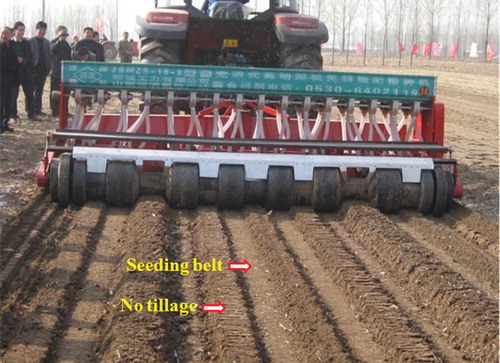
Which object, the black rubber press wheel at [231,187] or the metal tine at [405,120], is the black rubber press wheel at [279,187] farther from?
the metal tine at [405,120]

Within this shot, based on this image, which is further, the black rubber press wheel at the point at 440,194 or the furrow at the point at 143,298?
the black rubber press wheel at the point at 440,194

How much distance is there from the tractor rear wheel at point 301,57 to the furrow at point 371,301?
3106 millimetres

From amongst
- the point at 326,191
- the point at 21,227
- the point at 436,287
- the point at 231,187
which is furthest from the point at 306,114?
the point at 436,287

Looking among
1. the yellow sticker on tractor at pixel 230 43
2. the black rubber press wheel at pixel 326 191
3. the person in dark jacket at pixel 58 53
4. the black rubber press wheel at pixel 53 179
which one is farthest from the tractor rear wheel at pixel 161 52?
the person in dark jacket at pixel 58 53

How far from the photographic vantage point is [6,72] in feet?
39.3

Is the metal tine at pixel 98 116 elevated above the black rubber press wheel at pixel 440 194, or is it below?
above

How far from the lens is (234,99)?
25.3ft

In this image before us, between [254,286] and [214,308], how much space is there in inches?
20.0

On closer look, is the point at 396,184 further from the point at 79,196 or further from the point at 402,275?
the point at 79,196

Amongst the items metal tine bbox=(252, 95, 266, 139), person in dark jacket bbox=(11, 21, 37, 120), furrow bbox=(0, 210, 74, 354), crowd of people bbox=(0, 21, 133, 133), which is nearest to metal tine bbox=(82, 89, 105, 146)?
furrow bbox=(0, 210, 74, 354)

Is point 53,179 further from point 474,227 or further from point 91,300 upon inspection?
point 474,227

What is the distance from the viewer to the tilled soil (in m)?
4.07

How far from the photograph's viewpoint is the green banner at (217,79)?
291 inches

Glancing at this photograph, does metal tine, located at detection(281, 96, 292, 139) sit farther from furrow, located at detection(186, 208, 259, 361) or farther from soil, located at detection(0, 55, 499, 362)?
furrow, located at detection(186, 208, 259, 361)
